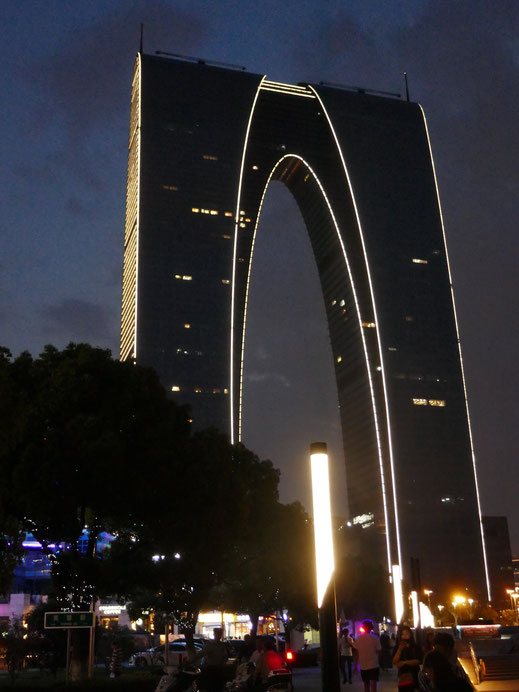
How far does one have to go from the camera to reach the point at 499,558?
191000 millimetres

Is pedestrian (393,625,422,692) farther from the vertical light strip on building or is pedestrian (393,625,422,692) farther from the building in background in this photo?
the building in background

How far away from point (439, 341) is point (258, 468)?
5539 inches

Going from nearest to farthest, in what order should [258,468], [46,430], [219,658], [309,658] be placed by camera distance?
[219,658], [46,430], [258,468], [309,658]

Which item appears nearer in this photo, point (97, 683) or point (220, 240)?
point (97, 683)

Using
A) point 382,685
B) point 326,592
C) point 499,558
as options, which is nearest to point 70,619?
point 326,592

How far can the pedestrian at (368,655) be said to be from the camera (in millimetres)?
16812

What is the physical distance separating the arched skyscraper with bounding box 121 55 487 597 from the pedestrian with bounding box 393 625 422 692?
429ft

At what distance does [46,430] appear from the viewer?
23844mm

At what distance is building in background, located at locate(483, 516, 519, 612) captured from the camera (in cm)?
18662

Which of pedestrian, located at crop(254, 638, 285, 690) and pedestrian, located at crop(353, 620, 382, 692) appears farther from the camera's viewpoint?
pedestrian, located at crop(353, 620, 382, 692)

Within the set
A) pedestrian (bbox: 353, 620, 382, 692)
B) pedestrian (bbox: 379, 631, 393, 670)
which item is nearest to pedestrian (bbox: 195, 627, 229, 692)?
pedestrian (bbox: 353, 620, 382, 692)

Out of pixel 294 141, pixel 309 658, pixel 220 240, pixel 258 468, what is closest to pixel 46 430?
pixel 258 468

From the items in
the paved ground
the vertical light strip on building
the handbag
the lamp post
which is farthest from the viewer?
the vertical light strip on building

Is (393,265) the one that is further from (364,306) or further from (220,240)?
(220,240)
